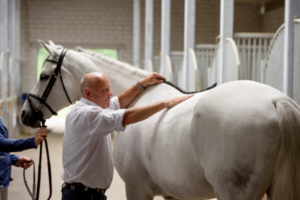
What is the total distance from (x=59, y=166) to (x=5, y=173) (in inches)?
132

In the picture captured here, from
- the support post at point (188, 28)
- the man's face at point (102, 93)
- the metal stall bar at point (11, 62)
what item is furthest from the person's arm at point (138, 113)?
the metal stall bar at point (11, 62)

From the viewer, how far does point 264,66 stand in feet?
12.1

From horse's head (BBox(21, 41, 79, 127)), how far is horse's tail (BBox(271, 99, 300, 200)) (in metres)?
1.61

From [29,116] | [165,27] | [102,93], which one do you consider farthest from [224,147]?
[165,27]

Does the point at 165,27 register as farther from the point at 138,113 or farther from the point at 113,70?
the point at 138,113

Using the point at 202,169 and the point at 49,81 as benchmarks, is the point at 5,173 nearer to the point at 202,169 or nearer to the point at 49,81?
the point at 49,81

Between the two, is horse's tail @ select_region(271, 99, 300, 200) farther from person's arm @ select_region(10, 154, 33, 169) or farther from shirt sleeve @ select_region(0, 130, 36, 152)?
person's arm @ select_region(10, 154, 33, 169)

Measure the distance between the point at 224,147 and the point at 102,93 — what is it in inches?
27.8

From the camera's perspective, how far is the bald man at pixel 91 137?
176 centimetres

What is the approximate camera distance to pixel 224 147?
147 centimetres

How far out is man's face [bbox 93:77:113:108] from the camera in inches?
71.6

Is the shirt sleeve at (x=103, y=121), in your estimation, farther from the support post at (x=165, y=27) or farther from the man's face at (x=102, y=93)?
the support post at (x=165, y=27)

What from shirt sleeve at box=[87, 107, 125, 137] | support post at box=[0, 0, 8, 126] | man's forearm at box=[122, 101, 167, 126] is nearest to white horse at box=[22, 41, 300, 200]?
man's forearm at box=[122, 101, 167, 126]

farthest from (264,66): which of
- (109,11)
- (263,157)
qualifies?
(109,11)
